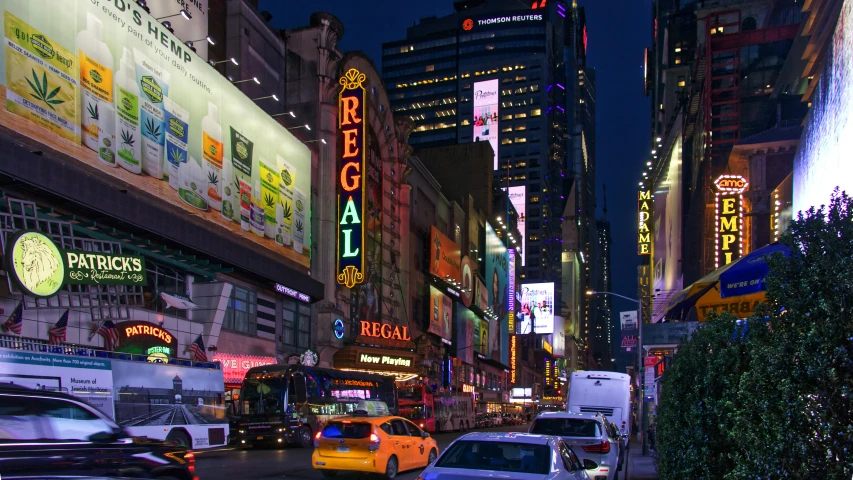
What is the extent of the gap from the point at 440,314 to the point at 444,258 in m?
5.44

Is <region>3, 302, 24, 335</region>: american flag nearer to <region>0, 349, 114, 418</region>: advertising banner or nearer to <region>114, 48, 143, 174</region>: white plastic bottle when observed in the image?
<region>0, 349, 114, 418</region>: advertising banner

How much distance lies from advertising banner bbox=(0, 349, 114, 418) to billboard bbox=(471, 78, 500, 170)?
16815cm

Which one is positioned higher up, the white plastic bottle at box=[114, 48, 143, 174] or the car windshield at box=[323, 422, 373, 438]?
the white plastic bottle at box=[114, 48, 143, 174]

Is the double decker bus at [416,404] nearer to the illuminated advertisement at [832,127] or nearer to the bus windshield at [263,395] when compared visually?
the bus windshield at [263,395]

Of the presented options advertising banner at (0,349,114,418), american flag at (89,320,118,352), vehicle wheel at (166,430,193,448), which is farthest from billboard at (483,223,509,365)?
advertising banner at (0,349,114,418)

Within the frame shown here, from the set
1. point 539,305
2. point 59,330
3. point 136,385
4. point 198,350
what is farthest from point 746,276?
point 539,305

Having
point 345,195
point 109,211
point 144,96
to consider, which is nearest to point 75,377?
point 109,211

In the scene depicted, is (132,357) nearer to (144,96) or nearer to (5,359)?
(5,359)

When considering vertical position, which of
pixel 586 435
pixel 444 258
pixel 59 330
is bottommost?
pixel 586 435

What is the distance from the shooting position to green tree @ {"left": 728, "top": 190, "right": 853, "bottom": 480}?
5.59 meters

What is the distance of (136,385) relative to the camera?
2178cm

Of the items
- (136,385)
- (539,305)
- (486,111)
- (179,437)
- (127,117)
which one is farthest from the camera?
(486,111)

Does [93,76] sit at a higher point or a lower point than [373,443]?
higher

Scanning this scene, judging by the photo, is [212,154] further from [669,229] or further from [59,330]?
[669,229]
